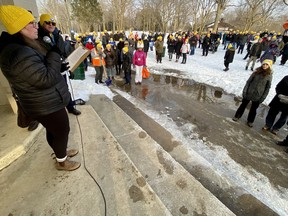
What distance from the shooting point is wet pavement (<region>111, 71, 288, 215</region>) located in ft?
10.6

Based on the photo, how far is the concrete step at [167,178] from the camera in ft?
6.90

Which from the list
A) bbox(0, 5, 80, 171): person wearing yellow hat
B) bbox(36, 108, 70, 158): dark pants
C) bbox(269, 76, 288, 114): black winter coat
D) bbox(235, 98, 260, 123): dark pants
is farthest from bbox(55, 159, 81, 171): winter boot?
bbox(269, 76, 288, 114): black winter coat

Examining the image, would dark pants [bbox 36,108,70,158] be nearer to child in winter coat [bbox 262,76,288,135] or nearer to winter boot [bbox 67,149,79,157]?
winter boot [bbox 67,149,79,157]

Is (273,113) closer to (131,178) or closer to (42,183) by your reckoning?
(131,178)

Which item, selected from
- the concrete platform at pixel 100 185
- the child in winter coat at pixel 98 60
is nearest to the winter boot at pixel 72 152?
the concrete platform at pixel 100 185

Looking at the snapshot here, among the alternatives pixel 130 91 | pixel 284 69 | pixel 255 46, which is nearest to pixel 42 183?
pixel 130 91

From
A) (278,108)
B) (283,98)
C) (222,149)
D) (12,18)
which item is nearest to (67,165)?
(12,18)

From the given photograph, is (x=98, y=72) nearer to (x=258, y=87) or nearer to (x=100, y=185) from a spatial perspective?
(x=258, y=87)

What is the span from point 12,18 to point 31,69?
Result: 435mm

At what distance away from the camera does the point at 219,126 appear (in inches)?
185

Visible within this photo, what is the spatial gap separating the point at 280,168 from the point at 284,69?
987 cm

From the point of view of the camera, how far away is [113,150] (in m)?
2.67

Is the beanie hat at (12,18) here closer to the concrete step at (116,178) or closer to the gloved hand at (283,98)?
the concrete step at (116,178)

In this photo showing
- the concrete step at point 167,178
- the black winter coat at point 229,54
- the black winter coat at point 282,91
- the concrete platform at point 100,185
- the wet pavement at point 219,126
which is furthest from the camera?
the black winter coat at point 229,54
